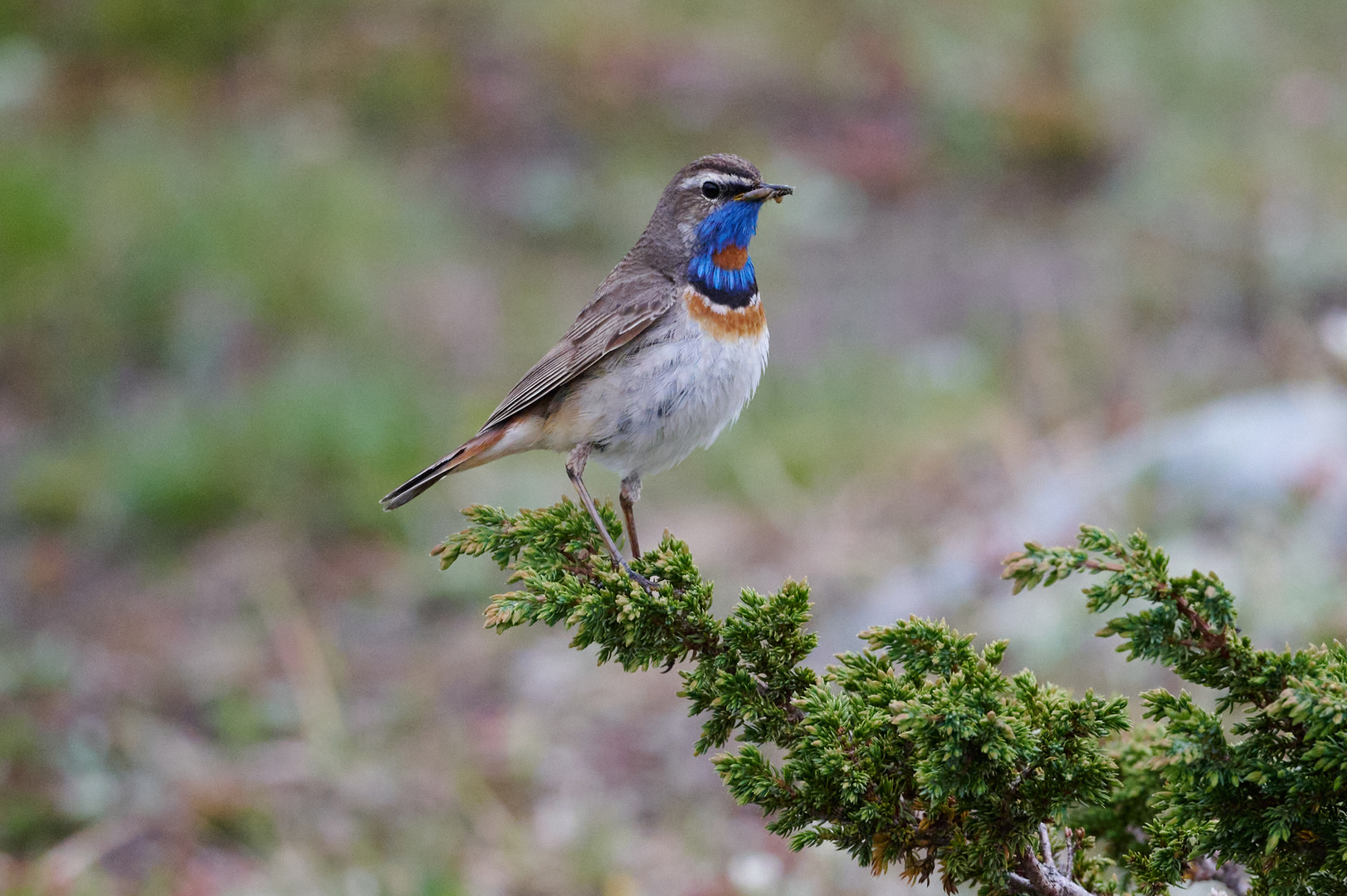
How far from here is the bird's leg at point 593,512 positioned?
2.37 meters

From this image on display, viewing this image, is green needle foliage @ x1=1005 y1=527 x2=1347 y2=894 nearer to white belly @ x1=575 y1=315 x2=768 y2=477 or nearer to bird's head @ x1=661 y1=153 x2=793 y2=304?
white belly @ x1=575 y1=315 x2=768 y2=477

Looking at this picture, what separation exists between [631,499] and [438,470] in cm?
47

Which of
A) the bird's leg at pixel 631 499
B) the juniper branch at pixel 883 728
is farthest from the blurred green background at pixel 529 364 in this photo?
the juniper branch at pixel 883 728

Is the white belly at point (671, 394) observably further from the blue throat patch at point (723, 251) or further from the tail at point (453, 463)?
the tail at point (453, 463)

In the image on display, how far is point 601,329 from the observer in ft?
11.0

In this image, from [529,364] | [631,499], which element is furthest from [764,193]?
[529,364]

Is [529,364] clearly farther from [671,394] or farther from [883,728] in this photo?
[883,728]

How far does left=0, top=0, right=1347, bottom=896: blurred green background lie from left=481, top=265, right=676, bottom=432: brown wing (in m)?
1.51

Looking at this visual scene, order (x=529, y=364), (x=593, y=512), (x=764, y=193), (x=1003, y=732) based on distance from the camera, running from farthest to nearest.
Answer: (x=529, y=364) < (x=764, y=193) < (x=593, y=512) < (x=1003, y=732)

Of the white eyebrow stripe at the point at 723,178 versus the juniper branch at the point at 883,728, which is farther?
the white eyebrow stripe at the point at 723,178

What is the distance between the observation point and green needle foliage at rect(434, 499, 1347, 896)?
5.74 ft

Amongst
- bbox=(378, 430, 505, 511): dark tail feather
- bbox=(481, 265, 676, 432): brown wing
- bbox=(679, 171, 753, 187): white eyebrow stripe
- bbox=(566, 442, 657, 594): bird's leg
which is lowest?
bbox=(566, 442, 657, 594): bird's leg

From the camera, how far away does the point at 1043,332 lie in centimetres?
779

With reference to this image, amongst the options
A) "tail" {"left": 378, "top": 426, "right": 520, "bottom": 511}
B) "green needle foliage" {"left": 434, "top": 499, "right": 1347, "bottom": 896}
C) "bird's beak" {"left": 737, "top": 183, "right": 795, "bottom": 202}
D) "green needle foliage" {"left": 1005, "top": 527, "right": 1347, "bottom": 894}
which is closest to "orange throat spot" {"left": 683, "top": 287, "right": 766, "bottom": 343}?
"bird's beak" {"left": 737, "top": 183, "right": 795, "bottom": 202}
